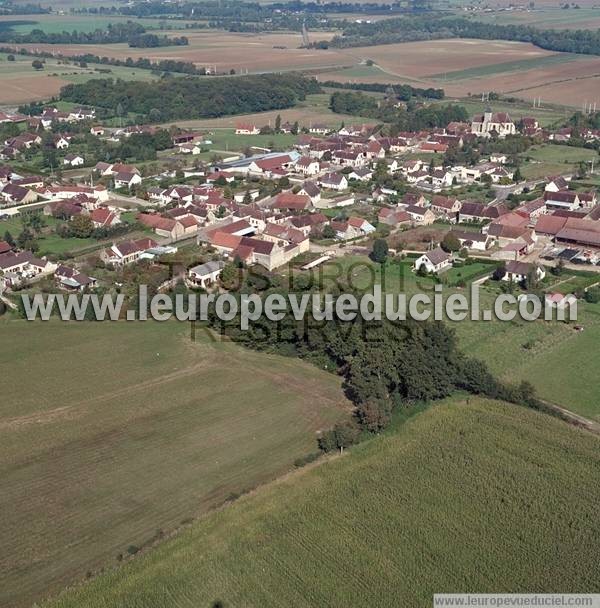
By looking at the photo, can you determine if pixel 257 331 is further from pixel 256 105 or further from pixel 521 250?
pixel 256 105

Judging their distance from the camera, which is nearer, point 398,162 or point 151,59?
point 398,162

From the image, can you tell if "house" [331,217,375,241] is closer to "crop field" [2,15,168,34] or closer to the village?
the village

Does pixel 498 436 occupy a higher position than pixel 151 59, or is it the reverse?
pixel 151 59

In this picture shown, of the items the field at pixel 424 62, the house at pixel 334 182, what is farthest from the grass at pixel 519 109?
the house at pixel 334 182

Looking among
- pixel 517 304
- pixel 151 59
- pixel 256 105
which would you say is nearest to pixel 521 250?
pixel 517 304

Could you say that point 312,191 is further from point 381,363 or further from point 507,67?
point 507,67

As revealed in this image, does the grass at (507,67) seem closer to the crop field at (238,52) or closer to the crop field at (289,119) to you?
the crop field at (238,52)
